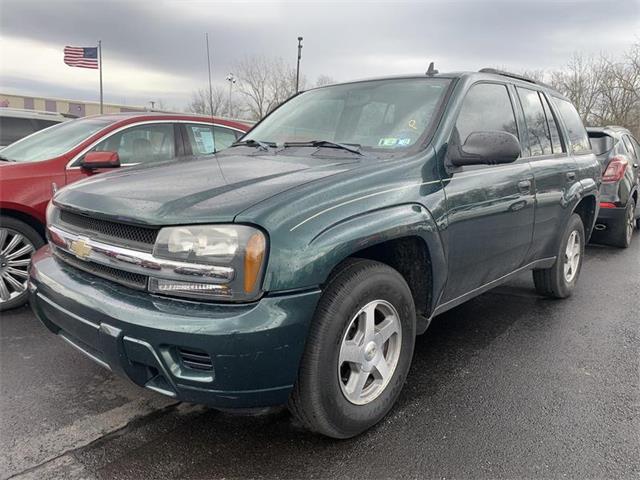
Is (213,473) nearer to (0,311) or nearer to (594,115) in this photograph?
(0,311)

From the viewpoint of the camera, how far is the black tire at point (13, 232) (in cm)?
394

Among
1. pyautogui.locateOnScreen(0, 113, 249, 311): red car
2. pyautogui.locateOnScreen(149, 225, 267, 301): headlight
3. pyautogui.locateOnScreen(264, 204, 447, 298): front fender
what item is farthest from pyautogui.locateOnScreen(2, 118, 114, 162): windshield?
pyautogui.locateOnScreen(264, 204, 447, 298): front fender

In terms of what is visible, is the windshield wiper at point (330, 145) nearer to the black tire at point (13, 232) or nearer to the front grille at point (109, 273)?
the front grille at point (109, 273)

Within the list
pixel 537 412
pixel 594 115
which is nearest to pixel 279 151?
pixel 537 412

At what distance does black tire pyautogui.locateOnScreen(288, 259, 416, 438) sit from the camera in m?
2.11

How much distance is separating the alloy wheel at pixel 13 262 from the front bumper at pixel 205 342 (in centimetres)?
→ 229

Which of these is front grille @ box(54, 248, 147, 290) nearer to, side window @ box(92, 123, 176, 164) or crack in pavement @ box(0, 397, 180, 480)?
crack in pavement @ box(0, 397, 180, 480)

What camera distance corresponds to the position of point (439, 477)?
2174 mm

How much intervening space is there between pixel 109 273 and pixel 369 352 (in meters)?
1.27

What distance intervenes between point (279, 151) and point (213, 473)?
6.18ft

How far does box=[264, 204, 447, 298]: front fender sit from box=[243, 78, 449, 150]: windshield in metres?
0.55

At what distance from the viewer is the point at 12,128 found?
7.38 metres

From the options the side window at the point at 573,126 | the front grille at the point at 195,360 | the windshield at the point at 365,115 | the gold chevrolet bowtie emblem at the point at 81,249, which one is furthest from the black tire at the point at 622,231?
the gold chevrolet bowtie emblem at the point at 81,249

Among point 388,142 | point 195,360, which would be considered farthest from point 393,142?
point 195,360
